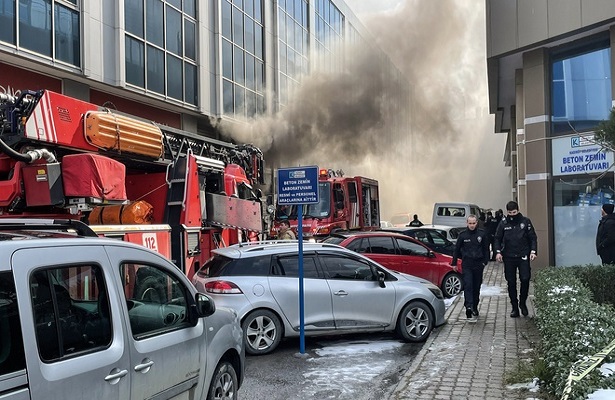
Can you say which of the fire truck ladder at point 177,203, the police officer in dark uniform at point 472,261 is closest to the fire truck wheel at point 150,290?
the fire truck ladder at point 177,203

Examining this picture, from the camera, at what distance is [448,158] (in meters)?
52.9

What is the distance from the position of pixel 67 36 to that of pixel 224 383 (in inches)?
525

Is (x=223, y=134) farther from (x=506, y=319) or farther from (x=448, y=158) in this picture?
(x=448, y=158)

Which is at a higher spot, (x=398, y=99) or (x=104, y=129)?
(x=398, y=99)

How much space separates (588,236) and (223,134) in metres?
15.0

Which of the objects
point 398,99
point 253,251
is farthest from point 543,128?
point 398,99

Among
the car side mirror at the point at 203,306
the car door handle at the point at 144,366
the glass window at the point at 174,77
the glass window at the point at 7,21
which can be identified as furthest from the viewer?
the glass window at the point at 174,77

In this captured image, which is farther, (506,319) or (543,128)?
(543,128)

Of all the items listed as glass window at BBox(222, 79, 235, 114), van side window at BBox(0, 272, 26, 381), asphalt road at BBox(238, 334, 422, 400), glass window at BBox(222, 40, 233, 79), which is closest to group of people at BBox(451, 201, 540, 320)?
asphalt road at BBox(238, 334, 422, 400)

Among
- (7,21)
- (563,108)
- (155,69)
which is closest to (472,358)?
(563,108)

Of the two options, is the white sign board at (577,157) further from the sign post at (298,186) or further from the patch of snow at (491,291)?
the sign post at (298,186)

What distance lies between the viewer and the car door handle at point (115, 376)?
287 cm

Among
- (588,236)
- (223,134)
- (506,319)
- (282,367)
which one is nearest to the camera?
(282,367)

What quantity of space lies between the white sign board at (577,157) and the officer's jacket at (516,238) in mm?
3944
